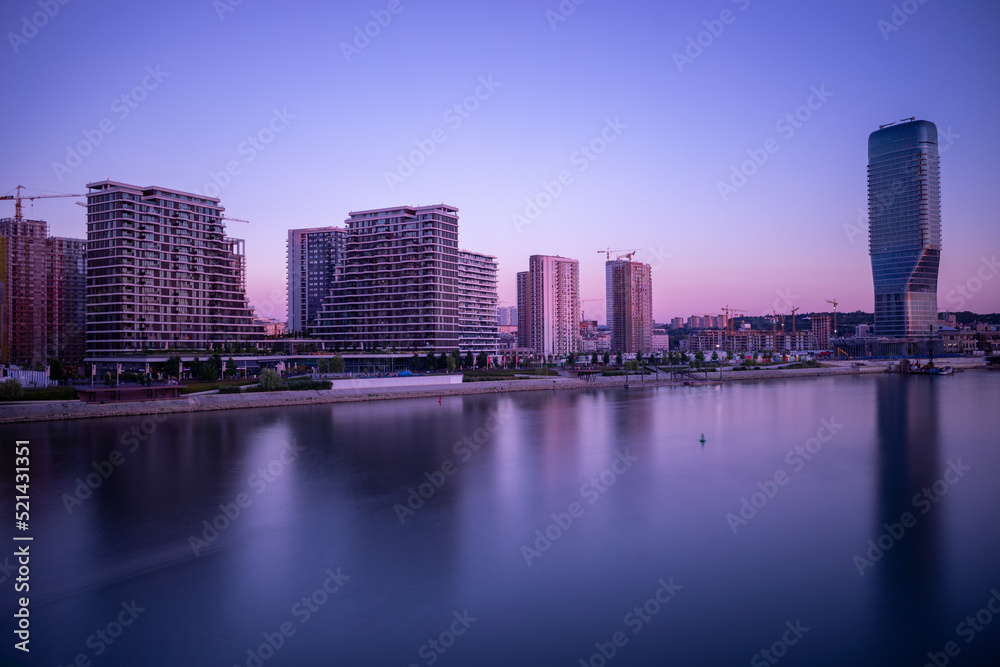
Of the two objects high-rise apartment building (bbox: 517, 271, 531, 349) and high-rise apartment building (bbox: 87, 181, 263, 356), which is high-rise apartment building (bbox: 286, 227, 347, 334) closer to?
high-rise apartment building (bbox: 517, 271, 531, 349)

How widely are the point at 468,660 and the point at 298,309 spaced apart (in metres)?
87.7

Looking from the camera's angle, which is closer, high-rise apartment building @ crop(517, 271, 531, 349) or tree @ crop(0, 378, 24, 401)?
tree @ crop(0, 378, 24, 401)

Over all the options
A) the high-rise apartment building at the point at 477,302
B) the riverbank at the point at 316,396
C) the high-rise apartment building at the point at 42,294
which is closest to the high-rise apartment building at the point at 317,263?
the high-rise apartment building at the point at 477,302

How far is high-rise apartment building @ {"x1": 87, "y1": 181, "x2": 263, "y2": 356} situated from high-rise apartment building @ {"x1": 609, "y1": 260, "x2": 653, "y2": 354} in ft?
232

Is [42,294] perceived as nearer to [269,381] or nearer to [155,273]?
[155,273]

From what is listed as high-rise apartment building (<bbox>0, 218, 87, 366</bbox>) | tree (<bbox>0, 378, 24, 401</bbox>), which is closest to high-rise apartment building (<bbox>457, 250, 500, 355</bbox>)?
high-rise apartment building (<bbox>0, 218, 87, 366</bbox>)

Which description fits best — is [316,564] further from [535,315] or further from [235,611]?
[535,315]

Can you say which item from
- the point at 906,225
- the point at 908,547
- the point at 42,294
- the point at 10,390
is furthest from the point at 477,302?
the point at 906,225

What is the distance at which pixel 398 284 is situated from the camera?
192 ft

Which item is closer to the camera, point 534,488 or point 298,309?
point 534,488

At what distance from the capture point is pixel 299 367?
1892 inches

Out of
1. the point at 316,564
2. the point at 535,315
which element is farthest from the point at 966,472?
the point at 535,315

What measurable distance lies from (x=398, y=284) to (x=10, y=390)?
33902 mm

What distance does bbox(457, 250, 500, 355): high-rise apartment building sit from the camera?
6400cm
